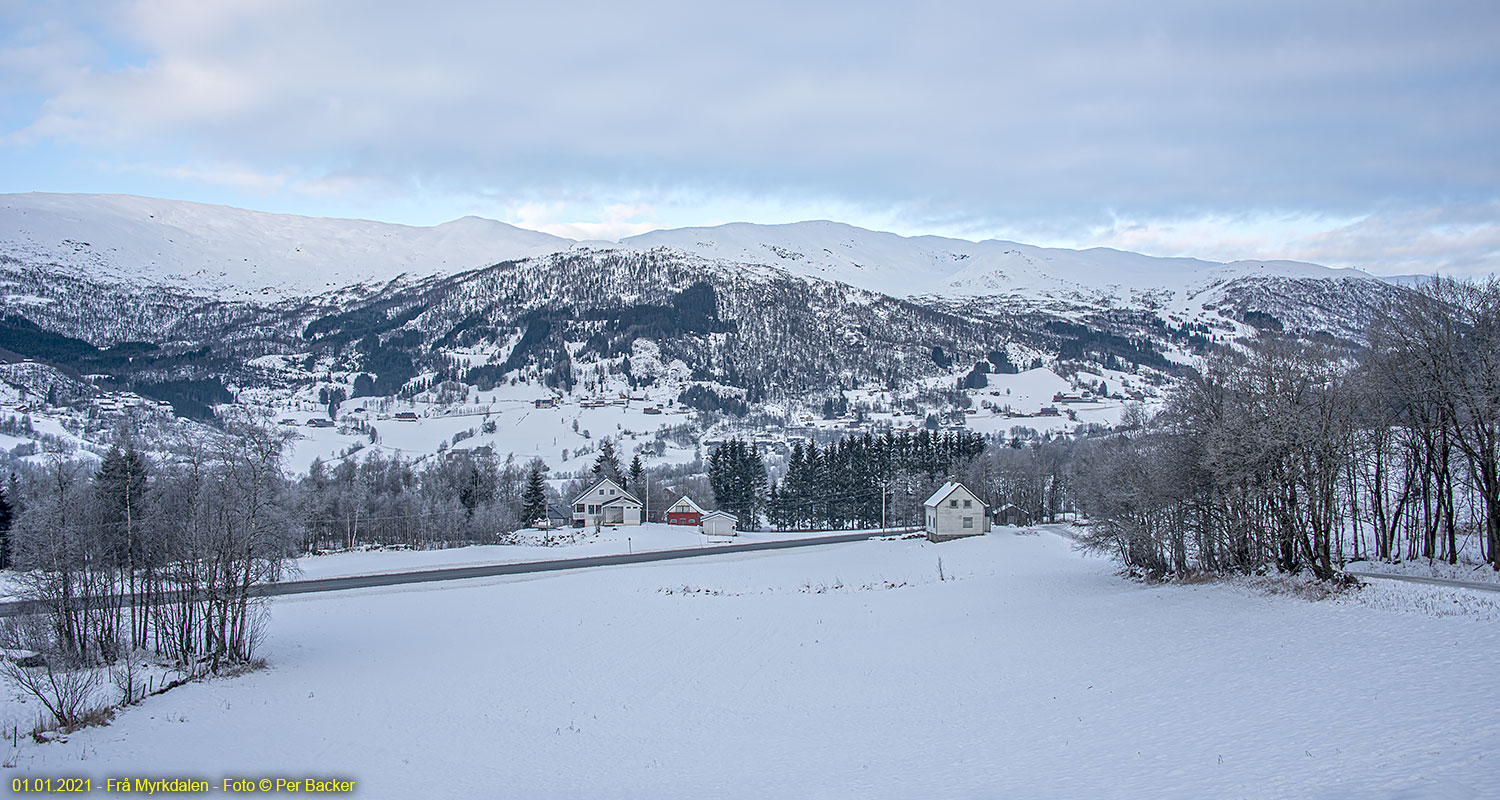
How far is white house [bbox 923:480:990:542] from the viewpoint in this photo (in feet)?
254

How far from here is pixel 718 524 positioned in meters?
89.4

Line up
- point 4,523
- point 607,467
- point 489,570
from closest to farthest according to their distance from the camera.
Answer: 1. point 4,523
2. point 489,570
3. point 607,467

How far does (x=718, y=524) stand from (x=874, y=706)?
232ft

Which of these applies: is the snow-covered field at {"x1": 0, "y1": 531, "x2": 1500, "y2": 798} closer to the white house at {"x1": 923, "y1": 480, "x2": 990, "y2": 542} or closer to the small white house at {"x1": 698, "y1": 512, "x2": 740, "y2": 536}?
the white house at {"x1": 923, "y1": 480, "x2": 990, "y2": 542}

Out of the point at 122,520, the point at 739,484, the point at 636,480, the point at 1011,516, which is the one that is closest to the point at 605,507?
the point at 636,480

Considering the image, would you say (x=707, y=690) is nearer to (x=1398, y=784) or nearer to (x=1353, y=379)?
(x=1398, y=784)

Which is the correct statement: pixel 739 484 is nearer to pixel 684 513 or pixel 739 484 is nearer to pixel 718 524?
pixel 684 513

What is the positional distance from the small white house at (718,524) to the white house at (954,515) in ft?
73.2

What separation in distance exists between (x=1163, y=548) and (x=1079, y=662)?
16.2m

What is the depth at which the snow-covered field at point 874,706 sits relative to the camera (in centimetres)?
1297

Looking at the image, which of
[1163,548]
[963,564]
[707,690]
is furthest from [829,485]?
[707,690]

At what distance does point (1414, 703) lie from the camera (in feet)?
45.0

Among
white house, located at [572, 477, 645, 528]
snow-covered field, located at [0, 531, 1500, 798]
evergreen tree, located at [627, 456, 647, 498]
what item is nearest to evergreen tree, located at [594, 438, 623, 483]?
evergreen tree, located at [627, 456, 647, 498]

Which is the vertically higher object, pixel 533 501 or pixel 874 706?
pixel 533 501
